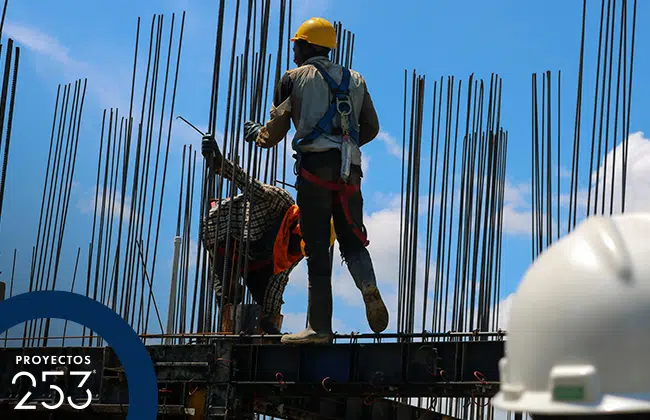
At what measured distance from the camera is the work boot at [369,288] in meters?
5.70

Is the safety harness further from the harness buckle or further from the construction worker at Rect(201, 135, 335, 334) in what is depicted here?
the construction worker at Rect(201, 135, 335, 334)

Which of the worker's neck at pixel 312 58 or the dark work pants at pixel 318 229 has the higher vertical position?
the worker's neck at pixel 312 58

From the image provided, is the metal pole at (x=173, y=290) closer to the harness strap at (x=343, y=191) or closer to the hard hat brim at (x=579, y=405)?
the harness strap at (x=343, y=191)

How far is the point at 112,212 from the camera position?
988 centimetres

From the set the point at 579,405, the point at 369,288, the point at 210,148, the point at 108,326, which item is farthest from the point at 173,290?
the point at 579,405

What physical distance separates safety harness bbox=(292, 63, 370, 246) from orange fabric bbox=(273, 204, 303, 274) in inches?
50.2

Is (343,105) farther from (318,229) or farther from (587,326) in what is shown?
(587,326)

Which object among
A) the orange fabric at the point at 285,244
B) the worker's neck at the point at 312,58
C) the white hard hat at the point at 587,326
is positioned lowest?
the white hard hat at the point at 587,326

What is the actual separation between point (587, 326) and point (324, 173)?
3.82 m

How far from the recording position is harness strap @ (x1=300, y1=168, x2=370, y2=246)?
5883 millimetres

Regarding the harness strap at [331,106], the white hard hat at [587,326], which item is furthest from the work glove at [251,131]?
the white hard hat at [587,326]

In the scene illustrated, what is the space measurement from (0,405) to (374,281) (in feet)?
9.79

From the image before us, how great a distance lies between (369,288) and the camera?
5758 millimetres

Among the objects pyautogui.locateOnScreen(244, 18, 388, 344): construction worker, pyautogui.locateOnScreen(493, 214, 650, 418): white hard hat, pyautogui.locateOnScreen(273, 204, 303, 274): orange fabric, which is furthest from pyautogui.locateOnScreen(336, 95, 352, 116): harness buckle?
pyautogui.locateOnScreen(493, 214, 650, 418): white hard hat
